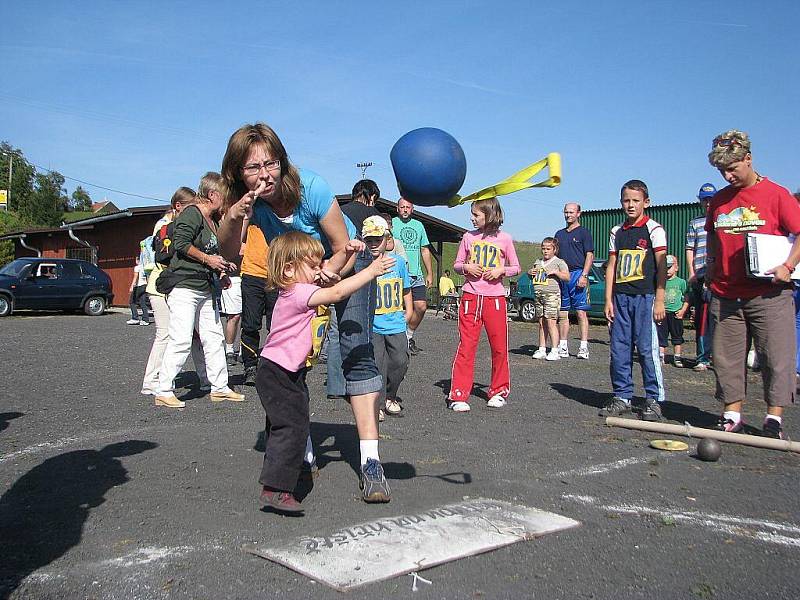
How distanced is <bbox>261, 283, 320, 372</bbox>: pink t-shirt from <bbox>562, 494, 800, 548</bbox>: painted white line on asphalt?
169 cm

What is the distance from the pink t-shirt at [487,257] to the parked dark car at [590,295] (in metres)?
12.0

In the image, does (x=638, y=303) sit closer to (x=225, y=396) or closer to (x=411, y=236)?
(x=411, y=236)

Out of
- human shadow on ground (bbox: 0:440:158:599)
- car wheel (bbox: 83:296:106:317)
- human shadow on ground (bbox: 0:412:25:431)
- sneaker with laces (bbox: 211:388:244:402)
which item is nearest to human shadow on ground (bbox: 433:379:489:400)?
sneaker with laces (bbox: 211:388:244:402)

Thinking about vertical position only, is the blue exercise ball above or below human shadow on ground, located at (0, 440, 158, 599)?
above

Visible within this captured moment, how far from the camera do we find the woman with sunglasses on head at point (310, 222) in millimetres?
3705

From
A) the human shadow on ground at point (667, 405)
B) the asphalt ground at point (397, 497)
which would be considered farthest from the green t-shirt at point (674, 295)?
the asphalt ground at point (397, 497)

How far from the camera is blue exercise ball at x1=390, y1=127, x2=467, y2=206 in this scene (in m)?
4.36

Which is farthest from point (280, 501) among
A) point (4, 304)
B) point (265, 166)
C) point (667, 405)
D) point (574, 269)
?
point (4, 304)

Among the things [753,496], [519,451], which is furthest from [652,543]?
[519,451]

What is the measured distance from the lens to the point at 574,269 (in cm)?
1130

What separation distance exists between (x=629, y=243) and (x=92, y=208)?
336ft

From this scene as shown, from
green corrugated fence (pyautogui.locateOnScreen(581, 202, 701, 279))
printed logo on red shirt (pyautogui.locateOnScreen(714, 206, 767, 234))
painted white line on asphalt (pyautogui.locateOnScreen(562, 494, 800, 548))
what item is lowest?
painted white line on asphalt (pyautogui.locateOnScreen(562, 494, 800, 548))

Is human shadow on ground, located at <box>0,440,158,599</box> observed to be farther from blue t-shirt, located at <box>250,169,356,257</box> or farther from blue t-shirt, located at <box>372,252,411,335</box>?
blue t-shirt, located at <box>372,252,411,335</box>

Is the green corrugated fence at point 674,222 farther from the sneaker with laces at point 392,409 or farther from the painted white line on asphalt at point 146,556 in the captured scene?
the painted white line on asphalt at point 146,556
